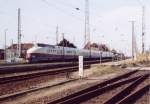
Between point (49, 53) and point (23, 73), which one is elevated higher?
point (49, 53)

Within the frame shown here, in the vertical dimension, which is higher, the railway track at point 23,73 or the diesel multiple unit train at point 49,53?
the diesel multiple unit train at point 49,53

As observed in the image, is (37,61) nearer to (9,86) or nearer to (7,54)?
(7,54)

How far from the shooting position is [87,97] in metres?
16.6

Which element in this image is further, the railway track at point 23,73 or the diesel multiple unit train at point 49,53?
the diesel multiple unit train at point 49,53

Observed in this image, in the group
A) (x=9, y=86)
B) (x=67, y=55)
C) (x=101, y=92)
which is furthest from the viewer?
(x=67, y=55)

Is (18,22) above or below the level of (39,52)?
above

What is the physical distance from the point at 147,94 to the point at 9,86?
781 centimetres

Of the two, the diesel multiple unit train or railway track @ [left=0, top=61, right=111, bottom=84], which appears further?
the diesel multiple unit train

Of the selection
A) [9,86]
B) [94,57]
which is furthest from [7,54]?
[9,86]

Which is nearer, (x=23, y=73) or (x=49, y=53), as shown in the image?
(x=23, y=73)

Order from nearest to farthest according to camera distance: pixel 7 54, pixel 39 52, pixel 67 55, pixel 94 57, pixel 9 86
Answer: pixel 9 86, pixel 39 52, pixel 67 55, pixel 7 54, pixel 94 57

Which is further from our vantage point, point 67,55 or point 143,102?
point 67,55

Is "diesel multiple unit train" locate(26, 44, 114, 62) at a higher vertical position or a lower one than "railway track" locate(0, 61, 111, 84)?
higher

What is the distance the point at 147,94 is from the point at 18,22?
2010 inches
